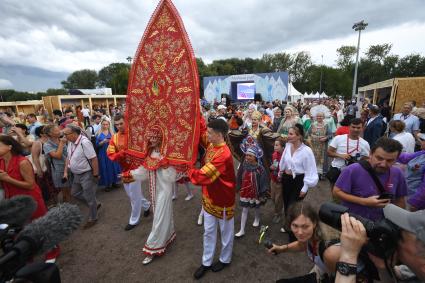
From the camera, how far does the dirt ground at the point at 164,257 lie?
2879 millimetres

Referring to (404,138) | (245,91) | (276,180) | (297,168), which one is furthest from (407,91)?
(245,91)

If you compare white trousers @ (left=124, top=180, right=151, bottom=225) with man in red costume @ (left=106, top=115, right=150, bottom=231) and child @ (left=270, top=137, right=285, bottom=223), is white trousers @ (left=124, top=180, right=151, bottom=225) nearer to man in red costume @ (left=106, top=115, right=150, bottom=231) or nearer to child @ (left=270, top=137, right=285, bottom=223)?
man in red costume @ (left=106, top=115, right=150, bottom=231)

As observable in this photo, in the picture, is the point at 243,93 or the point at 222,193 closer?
the point at 222,193

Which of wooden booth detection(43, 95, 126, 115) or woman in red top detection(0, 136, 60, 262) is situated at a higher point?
wooden booth detection(43, 95, 126, 115)

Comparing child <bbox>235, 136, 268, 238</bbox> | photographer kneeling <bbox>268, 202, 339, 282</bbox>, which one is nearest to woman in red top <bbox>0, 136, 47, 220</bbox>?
child <bbox>235, 136, 268, 238</bbox>

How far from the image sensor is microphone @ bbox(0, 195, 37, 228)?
1.21m

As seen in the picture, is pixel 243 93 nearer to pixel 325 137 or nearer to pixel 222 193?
pixel 325 137

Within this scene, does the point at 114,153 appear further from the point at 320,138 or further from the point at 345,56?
the point at 345,56

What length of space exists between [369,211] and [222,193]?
148cm

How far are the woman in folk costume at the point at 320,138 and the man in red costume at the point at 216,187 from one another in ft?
13.1

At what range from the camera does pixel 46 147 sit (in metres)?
4.21

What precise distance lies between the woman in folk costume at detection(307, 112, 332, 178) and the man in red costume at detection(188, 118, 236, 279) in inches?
157

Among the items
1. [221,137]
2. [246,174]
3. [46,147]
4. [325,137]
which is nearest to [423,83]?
[325,137]

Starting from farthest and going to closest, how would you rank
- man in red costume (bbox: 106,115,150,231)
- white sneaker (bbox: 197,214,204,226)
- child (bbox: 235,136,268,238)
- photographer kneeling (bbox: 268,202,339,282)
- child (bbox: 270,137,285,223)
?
white sneaker (bbox: 197,214,204,226), child (bbox: 270,137,285,223), child (bbox: 235,136,268,238), man in red costume (bbox: 106,115,150,231), photographer kneeling (bbox: 268,202,339,282)
